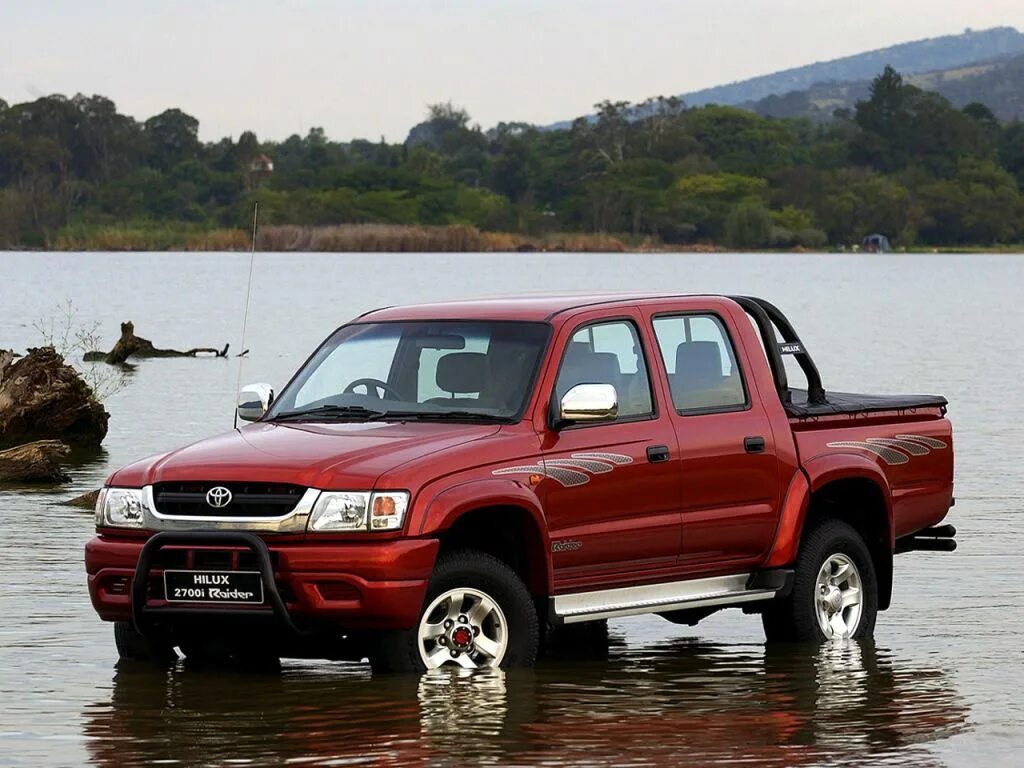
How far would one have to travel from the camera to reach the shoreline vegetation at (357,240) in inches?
5182

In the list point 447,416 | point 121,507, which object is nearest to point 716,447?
point 447,416

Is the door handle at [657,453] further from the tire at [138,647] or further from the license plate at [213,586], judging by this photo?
the tire at [138,647]

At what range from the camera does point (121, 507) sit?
999 cm

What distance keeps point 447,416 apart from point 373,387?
1.83ft

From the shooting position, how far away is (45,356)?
23656mm

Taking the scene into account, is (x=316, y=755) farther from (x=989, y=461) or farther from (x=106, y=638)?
(x=989, y=461)

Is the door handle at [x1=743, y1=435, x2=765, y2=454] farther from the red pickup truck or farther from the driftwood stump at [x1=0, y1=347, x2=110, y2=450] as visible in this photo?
the driftwood stump at [x1=0, y1=347, x2=110, y2=450]

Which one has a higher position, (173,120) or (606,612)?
(173,120)

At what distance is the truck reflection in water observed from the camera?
878cm

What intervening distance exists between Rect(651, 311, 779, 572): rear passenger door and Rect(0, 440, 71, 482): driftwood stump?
432 inches

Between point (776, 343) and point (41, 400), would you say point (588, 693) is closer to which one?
point (776, 343)

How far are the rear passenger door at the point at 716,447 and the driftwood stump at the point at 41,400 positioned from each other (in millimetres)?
13377

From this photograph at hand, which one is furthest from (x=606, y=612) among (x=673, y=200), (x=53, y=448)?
(x=673, y=200)

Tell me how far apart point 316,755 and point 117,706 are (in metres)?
1.53
